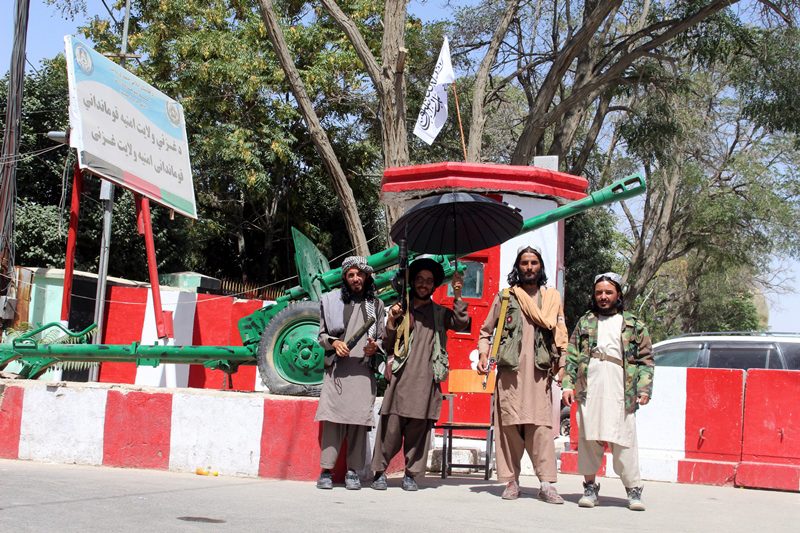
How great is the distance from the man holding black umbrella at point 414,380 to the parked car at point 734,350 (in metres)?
5.82

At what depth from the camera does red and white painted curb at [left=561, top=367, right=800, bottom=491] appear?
320 inches

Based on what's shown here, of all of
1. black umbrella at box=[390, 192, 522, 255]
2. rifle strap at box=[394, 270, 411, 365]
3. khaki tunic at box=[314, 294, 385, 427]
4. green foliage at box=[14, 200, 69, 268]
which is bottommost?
khaki tunic at box=[314, 294, 385, 427]

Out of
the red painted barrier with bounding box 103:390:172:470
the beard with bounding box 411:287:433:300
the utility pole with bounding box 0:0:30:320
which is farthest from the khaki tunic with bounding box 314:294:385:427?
the utility pole with bounding box 0:0:30:320

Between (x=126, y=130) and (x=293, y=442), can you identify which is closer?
(x=293, y=442)

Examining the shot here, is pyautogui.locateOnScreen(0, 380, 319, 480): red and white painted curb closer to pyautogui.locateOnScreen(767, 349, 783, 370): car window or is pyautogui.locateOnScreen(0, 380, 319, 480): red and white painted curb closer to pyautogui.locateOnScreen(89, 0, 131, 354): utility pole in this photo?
pyautogui.locateOnScreen(89, 0, 131, 354): utility pole

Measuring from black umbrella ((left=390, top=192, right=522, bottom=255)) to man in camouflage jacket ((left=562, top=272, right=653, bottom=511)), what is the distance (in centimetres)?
101

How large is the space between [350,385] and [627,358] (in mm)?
1841

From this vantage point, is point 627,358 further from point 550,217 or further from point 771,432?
point 771,432

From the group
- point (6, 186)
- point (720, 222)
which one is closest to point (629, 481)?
point (6, 186)

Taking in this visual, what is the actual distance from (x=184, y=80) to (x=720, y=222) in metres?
14.9

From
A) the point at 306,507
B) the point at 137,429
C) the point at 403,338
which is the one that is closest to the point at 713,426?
the point at 403,338

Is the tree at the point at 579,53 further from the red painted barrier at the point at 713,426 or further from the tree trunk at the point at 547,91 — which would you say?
the red painted barrier at the point at 713,426

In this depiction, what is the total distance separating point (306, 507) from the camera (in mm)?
5348

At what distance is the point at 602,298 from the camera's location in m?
6.21
